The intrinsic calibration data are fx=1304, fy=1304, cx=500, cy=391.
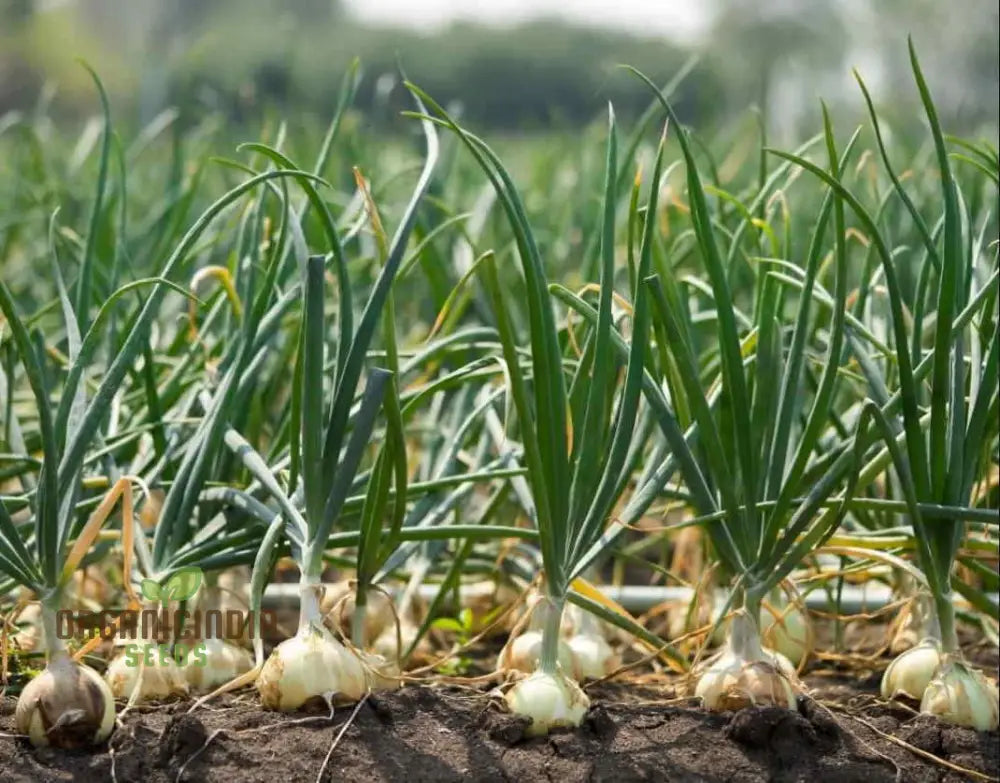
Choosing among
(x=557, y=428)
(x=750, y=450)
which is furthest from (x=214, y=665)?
(x=750, y=450)

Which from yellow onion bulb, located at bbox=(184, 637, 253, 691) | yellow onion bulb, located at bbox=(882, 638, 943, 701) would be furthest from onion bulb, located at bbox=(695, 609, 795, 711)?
yellow onion bulb, located at bbox=(184, 637, 253, 691)

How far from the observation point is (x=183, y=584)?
4.12 ft

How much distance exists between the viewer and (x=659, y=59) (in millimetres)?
21281

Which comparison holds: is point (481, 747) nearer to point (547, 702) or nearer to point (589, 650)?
point (547, 702)

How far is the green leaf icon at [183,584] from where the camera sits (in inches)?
48.6

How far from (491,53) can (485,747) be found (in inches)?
1026

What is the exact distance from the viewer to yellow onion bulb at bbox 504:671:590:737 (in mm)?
1111

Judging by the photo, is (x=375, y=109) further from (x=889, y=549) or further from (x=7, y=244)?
(x=889, y=549)

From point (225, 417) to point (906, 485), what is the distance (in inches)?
25.1

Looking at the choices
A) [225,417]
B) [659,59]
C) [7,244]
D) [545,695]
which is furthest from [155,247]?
[659,59]

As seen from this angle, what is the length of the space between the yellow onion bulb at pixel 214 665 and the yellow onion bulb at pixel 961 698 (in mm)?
652

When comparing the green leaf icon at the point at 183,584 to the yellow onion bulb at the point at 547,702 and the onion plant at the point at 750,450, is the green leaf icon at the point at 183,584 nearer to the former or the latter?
the yellow onion bulb at the point at 547,702

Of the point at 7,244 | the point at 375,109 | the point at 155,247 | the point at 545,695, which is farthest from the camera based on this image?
the point at 375,109

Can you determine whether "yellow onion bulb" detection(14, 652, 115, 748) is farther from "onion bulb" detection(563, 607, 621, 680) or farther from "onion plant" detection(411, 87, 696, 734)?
"onion bulb" detection(563, 607, 621, 680)
